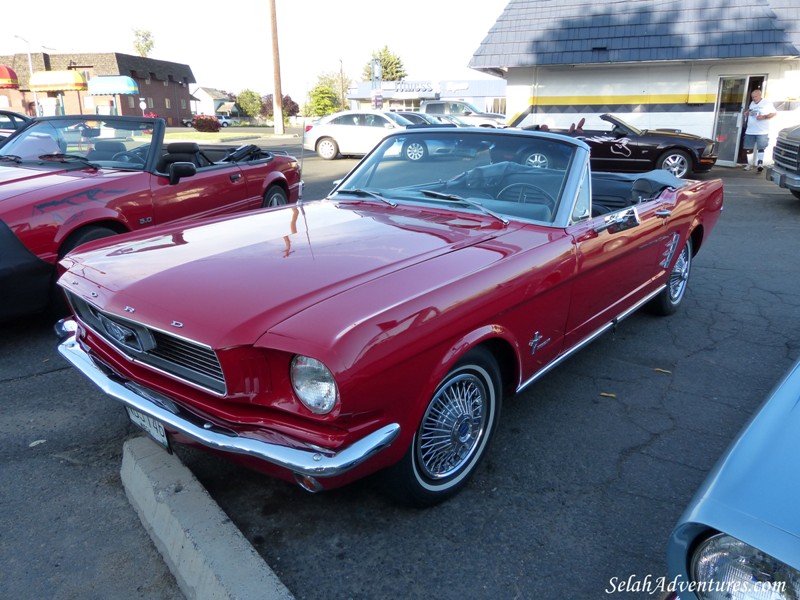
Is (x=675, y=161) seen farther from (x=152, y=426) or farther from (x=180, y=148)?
(x=152, y=426)

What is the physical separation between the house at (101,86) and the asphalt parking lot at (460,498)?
119ft

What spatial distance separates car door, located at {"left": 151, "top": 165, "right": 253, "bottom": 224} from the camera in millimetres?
5262

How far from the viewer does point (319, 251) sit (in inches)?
110

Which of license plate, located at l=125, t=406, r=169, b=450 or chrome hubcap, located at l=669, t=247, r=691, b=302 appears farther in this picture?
chrome hubcap, located at l=669, t=247, r=691, b=302

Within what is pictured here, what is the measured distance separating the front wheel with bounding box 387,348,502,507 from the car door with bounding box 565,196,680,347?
790mm

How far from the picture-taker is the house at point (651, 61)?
1428 centimetres

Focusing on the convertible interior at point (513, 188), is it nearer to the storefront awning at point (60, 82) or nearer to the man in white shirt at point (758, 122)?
the man in white shirt at point (758, 122)

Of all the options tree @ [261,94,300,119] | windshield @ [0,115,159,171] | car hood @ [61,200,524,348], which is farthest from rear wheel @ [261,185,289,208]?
tree @ [261,94,300,119]

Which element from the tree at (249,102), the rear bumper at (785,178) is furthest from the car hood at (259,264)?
the tree at (249,102)

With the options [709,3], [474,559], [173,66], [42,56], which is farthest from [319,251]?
[173,66]

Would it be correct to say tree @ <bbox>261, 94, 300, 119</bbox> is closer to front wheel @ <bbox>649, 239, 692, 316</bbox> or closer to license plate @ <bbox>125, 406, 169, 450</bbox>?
front wheel @ <bbox>649, 239, 692, 316</bbox>

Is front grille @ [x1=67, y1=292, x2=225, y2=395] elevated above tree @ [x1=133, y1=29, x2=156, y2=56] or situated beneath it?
situated beneath

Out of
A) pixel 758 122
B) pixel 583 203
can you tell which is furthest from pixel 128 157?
pixel 758 122

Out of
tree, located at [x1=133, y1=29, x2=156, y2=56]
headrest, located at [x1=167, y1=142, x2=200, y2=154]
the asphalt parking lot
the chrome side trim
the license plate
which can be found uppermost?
tree, located at [x1=133, y1=29, x2=156, y2=56]
